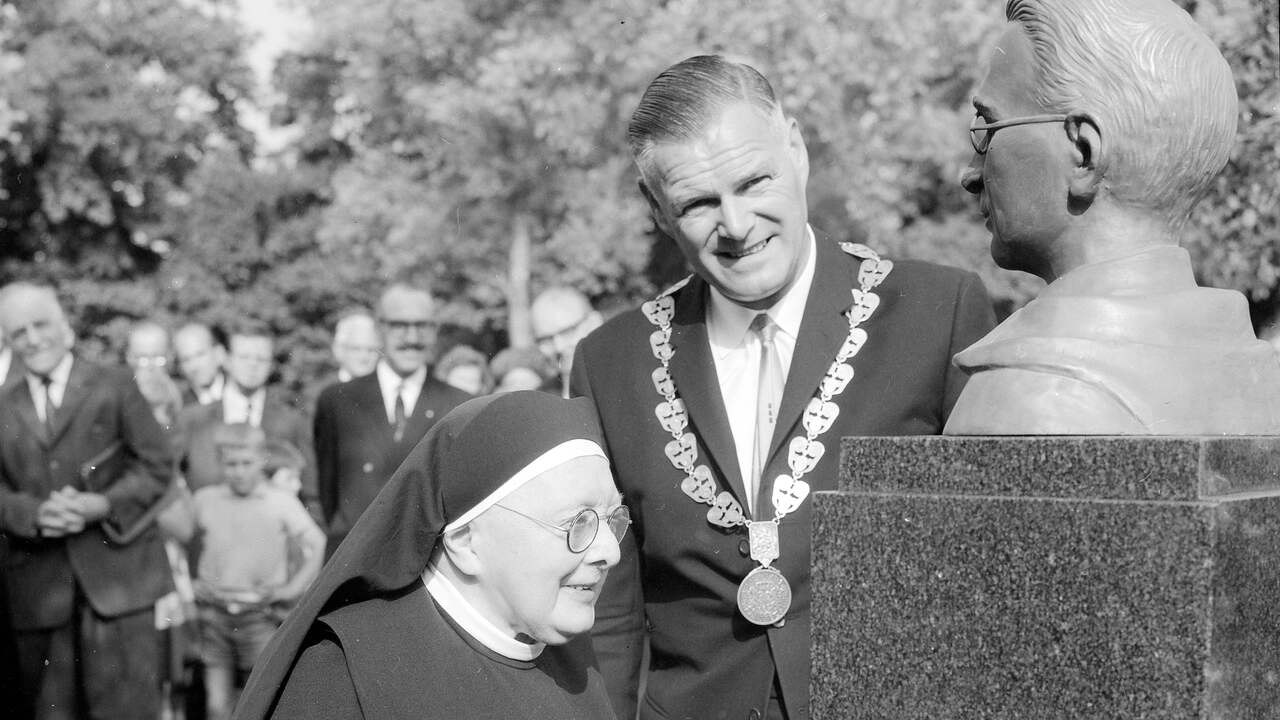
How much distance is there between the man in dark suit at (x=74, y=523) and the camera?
22.9ft

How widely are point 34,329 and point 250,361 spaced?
6.98 ft

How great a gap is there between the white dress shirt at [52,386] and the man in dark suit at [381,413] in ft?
3.83

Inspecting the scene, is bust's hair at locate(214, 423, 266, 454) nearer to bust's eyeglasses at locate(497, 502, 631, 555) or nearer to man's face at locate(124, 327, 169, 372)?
man's face at locate(124, 327, 169, 372)

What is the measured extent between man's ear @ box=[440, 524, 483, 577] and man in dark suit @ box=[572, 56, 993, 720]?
26.7 inches

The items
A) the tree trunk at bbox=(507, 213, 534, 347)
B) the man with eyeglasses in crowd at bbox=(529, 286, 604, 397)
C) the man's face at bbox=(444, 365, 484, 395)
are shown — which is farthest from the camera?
the tree trunk at bbox=(507, 213, 534, 347)

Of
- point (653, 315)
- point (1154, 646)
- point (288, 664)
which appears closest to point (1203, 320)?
point (1154, 646)

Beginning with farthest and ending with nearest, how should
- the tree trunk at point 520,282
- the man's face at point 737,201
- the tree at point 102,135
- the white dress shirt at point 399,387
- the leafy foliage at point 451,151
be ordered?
the tree at point 102,135
the tree trunk at point 520,282
the leafy foliage at point 451,151
the white dress shirt at point 399,387
the man's face at point 737,201

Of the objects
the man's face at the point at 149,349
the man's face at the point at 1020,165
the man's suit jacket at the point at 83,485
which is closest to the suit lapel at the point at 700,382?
the man's face at the point at 1020,165

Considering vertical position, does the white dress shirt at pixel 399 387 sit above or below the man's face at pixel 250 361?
above

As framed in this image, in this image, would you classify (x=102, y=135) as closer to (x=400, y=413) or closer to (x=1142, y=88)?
(x=400, y=413)

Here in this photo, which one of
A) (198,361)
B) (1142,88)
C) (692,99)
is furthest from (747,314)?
(198,361)

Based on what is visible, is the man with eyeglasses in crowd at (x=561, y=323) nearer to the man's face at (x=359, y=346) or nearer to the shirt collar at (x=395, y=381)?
the shirt collar at (x=395, y=381)

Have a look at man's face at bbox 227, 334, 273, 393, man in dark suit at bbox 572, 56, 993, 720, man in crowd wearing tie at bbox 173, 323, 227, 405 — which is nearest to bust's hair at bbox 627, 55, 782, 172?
man in dark suit at bbox 572, 56, 993, 720

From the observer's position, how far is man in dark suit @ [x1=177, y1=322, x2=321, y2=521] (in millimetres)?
8578
